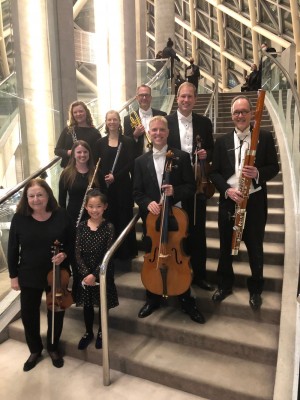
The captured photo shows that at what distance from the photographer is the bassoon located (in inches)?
108

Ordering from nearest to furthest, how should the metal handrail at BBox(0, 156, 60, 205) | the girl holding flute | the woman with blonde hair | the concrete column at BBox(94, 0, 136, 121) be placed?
the metal handrail at BBox(0, 156, 60, 205), the girl holding flute, the woman with blonde hair, the concrete column at BBox(94, 0, 136, 121)

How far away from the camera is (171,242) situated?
288 centimetres

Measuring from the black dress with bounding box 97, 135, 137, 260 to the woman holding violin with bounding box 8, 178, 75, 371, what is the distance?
792 mm

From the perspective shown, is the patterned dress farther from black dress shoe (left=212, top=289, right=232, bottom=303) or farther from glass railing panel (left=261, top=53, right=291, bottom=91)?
glass railing panel (left=261, top=53, right=291, bottom=91)

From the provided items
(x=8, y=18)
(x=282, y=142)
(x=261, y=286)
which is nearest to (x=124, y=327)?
(x=261, y=286)

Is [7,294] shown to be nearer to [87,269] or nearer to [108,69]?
[87,269]

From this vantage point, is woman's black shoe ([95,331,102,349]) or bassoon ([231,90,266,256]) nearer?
bassoon ([231,90,266,256])

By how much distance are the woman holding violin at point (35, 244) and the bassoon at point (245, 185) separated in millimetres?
1316

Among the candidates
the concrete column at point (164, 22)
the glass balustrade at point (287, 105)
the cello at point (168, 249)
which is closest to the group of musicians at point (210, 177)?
the cello at point (168, 249)

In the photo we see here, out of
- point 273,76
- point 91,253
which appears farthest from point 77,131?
point 273,76

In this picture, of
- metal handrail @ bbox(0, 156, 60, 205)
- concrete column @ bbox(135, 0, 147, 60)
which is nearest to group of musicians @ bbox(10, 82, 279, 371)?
metal handrail @ bbox(0, 156, 60, 205)

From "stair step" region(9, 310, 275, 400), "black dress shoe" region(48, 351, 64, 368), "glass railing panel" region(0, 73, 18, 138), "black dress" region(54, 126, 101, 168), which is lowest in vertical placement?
"black dress shoe" region(48, 351, 64, 368)

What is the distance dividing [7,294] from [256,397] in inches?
104

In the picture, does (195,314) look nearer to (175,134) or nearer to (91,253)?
(91,253)
